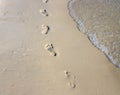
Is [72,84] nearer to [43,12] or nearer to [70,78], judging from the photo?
[70,78]

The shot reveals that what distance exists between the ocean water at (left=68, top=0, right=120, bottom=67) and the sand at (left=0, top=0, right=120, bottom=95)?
0.08 meters

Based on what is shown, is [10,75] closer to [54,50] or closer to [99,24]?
[54,50]

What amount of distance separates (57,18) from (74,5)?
1.39 feet

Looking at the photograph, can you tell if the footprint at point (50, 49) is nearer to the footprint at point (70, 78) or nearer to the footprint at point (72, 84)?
the footprint at point (70, 78)

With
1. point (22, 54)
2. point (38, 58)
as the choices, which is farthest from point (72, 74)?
point (22, 54)

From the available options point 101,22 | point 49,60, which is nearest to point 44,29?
point 49,60

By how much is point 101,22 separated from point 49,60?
96 centimetres

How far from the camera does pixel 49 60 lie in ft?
7.55

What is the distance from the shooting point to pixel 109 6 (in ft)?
10.5

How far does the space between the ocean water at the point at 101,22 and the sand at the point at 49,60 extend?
0.08 m

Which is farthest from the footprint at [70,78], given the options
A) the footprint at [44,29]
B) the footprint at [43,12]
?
the footprint at [43,12]

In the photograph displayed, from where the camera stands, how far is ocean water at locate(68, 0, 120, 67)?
100 inches

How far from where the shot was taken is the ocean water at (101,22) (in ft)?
8.37

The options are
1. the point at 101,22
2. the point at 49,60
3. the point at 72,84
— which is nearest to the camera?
the point at 72,84
